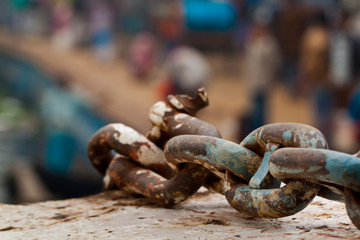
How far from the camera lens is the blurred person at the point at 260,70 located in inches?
237

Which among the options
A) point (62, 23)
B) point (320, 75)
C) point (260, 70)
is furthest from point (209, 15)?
point (62, 23)

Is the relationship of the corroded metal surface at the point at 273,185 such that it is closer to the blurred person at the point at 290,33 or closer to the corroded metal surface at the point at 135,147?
the corroded metal surface at the point at 135,147

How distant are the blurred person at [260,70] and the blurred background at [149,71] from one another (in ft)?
0.04

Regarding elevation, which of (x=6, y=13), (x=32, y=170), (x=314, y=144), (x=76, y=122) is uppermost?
(x=6, y=13)

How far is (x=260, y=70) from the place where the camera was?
612 centimetres

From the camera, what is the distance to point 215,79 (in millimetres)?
9141

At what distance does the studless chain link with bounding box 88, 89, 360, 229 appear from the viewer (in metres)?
0.95

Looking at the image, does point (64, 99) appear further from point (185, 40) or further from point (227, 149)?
point (227, 149)

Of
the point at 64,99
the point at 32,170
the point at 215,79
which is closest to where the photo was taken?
the point at 32,170

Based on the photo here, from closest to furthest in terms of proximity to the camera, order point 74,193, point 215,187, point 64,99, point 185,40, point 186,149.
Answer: point 186,149, point 215,187, point 74,193, point 64,99, point 185,40

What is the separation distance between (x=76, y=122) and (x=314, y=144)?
637 cm

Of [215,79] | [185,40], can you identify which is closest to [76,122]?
[185,40]

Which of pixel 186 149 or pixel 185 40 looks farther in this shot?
pixel 185 40

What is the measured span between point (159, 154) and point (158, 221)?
20 cm
